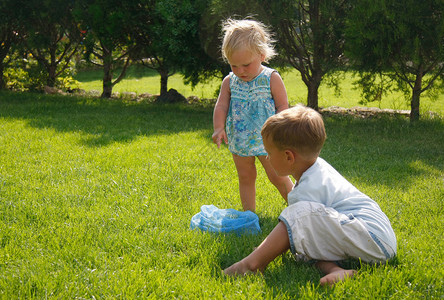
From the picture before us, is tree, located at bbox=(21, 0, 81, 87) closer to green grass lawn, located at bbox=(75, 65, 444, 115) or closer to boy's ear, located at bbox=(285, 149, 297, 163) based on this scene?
green grass lawn, located at bbox=(75, 65, 444, 115)

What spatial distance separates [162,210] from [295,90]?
34.4 feet

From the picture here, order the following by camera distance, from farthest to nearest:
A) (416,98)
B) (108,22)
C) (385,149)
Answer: (108,22), (416,98), (385,149)

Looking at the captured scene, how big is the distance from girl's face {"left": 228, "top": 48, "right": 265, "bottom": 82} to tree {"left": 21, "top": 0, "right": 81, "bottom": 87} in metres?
7.22

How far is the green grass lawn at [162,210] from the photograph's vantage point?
2420mm

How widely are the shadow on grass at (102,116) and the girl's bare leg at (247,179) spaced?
2.58 m

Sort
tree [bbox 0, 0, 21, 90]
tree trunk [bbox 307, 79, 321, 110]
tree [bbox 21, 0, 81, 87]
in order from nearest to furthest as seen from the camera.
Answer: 1. tree trunk [bbox 307, 79, 321, 110]
2. tree [bbox 21, 0, 81, 87]
3. tree [bbox 0, 0, 21, 90]

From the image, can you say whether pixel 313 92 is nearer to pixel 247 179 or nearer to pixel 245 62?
pixel 247 179

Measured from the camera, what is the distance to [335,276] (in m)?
2.42

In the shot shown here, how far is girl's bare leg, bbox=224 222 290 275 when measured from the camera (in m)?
2.52

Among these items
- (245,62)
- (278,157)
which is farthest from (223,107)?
(278,157)

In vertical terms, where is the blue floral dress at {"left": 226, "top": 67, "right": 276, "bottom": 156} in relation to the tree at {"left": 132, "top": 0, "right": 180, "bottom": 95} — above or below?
below

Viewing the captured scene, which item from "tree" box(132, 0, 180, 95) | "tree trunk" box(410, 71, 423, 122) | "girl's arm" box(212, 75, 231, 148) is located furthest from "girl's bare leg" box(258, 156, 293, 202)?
"tree" box(132, 0, 180, 95)

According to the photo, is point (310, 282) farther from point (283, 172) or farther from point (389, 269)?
point (283, 172)

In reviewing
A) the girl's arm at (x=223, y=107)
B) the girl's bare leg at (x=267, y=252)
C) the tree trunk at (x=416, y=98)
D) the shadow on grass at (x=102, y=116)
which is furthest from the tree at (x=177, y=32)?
the girl's bare leg at (x=267, y=252)
